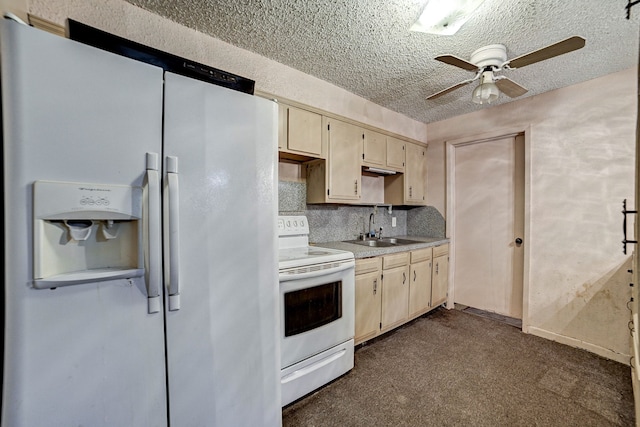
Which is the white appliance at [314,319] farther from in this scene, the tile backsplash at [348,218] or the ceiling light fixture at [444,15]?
the ceiling light fixture at [444,15]

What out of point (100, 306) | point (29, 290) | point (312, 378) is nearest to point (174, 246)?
point (100, 306)

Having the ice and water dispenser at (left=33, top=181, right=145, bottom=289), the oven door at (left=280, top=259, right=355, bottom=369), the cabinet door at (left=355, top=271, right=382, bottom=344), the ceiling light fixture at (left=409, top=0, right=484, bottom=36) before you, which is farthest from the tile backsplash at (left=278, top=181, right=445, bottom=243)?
the ceiling light fixture at (left=409, top=0, right=484, bottom=36)

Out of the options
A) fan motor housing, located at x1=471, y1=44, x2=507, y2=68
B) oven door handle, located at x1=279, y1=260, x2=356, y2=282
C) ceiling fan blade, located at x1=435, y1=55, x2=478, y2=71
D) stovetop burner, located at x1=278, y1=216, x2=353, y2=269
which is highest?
fan motor housing, located at x1=471, y1=44, x2=507, y2=68

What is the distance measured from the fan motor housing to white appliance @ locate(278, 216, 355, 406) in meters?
1.76

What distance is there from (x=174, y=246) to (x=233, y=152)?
50 centimetres

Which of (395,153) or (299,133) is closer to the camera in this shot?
(299,133)

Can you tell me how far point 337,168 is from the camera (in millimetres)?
2553

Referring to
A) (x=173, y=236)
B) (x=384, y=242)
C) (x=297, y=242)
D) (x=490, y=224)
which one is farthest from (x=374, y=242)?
(x=173, y=236)

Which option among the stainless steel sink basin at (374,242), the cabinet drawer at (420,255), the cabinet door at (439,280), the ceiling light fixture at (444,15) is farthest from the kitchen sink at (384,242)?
the ceiling light fixture at (444,15)

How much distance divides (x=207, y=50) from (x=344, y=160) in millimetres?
1432

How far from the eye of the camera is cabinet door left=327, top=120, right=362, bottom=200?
2.51m

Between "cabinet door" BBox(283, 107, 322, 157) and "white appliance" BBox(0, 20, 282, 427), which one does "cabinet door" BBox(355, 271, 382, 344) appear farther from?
"cabinet door" BBox(283, 107, 322, 157)

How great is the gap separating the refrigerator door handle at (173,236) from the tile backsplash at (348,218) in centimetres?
140

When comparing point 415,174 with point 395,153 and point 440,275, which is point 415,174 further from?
point 440,275
